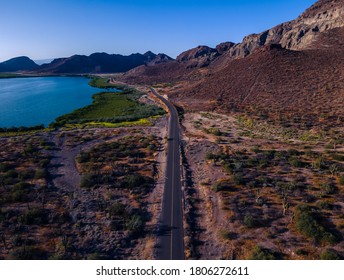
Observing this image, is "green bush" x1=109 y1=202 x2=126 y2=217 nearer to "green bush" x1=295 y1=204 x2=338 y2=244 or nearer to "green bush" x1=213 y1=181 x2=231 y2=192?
"green bush" x1=213 y1=181 x2=231 y2=192

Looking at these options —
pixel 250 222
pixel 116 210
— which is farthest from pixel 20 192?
pixel 250 222

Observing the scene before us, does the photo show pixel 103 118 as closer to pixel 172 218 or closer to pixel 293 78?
pixel 172 218

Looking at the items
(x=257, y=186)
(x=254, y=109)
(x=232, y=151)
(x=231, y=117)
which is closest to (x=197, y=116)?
(x=231, y=117)

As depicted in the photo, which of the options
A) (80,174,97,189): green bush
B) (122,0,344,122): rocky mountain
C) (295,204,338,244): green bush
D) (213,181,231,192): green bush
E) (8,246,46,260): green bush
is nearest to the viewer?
(8,246,46,260): green bush

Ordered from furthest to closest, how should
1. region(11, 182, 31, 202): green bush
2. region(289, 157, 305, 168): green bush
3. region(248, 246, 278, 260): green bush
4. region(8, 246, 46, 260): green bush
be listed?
region(289, 157, 305, 168): green bush < region(11, 182, 31, 202): green bush < region(8, 246, 46, 260): green bush < region(248, 246, 278, 260): green bush

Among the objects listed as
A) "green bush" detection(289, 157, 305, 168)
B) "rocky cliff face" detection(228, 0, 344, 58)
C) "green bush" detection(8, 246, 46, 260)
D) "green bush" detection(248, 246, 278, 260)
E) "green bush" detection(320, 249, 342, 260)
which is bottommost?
"green bush" detection(8, 246, 46, 260)

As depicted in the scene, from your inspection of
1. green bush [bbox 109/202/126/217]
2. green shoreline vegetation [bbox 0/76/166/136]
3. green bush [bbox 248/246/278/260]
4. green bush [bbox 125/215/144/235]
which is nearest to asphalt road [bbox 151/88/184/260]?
green bush [bbox 125/215/144/235]

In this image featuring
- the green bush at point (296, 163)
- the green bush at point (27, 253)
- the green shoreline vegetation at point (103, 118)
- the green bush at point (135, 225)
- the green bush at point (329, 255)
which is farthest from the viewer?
the green shoreline vegetation at point (103, 118)

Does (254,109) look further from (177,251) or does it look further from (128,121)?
(177,251)

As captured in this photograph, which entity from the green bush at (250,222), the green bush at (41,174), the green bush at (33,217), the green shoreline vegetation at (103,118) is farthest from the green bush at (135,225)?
the green shoreline vegetation at (103,118)

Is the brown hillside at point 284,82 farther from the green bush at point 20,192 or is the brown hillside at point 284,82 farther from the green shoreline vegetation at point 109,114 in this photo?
the green bush at point 20,192

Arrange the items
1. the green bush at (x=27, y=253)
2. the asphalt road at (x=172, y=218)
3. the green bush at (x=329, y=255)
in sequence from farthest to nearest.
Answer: the asphalt road at (x=172, y=218)
the green bush at (x=27, y=253)
the green bush at (x=329, y=255)
